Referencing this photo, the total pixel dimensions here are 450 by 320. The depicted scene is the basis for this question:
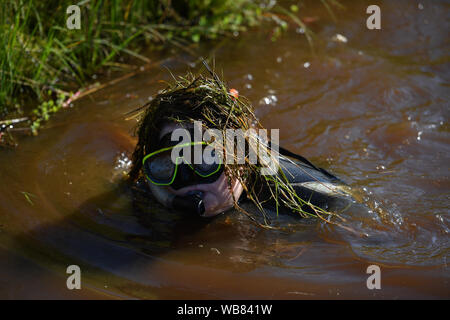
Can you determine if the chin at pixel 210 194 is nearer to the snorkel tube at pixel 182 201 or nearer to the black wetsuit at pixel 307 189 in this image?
the snorkel tube at pixel 182 201

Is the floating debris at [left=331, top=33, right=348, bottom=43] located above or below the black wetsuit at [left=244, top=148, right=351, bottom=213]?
above

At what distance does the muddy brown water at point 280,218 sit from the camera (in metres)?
2.54

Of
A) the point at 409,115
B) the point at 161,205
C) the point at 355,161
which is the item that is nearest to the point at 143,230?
the point at 161,205

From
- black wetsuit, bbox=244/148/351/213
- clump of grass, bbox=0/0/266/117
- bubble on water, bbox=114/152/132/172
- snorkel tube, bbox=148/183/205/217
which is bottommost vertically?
snorkel tube, bbox=148/183/205/217

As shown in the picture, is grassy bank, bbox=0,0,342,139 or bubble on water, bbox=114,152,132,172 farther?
grassy bank, bbox=0,0,342,139

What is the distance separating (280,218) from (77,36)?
2.49 metres

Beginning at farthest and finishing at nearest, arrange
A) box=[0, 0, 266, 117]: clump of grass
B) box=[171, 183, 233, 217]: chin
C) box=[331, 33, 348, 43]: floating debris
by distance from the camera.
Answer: box=[331, 33, 348, 43]: floating debris < box=[0, 0, 266, 117]: clump of grass < box=[171, 183, 233, 217]: chin

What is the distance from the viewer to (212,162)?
109 inches

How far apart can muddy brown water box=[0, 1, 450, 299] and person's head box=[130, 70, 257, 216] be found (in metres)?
0.25

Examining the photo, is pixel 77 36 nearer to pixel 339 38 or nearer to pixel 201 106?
pixel 201 106

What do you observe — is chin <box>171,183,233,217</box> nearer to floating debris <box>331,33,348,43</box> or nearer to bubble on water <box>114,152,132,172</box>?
bubble on water <box>114,152,132,172</box>

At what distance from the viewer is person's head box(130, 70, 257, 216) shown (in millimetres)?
2699

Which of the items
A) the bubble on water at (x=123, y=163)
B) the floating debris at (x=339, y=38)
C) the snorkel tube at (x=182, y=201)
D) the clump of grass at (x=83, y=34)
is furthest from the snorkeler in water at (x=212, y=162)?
the floating debris at (x=339, y=38)

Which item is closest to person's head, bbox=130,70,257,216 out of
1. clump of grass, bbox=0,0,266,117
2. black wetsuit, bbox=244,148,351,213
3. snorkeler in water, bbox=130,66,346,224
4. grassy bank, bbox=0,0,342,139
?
snorkeler in water, bbox=130,66,346,224
